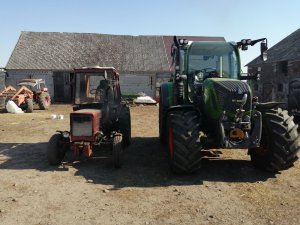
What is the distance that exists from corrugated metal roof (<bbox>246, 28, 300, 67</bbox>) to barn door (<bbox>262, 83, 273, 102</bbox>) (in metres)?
1.90

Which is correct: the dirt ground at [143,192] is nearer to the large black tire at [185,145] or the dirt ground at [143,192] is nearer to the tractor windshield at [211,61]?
the large black tire at [185,145]

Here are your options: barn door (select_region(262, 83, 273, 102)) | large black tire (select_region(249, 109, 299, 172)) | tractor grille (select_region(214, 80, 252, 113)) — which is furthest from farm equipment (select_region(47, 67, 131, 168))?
barn door (select_region(262, 83, 273, 102))

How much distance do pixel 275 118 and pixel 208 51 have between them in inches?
82.8

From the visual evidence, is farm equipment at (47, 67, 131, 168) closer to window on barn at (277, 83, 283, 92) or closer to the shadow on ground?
the shadow on ground

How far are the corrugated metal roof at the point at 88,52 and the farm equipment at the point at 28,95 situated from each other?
6.66 meters

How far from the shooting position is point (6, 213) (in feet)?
16.2

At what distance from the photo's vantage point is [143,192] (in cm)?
586

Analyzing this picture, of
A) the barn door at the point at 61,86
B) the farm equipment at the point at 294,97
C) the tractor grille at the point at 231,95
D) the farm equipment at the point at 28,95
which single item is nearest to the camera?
the tractor grille at the point at 231,95

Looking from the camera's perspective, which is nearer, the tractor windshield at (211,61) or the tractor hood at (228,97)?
the tractor hood at (228,97)

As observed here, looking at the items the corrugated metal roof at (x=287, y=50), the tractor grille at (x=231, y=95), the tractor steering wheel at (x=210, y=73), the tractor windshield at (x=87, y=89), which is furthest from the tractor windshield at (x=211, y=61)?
the corrugated metal roof at (x=287, y=50)

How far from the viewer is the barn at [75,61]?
29.4m

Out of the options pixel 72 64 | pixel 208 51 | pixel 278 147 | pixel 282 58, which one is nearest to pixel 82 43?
pixel 72 64

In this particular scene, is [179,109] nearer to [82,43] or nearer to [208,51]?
[208,51]

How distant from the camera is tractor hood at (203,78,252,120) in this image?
6426 mm
